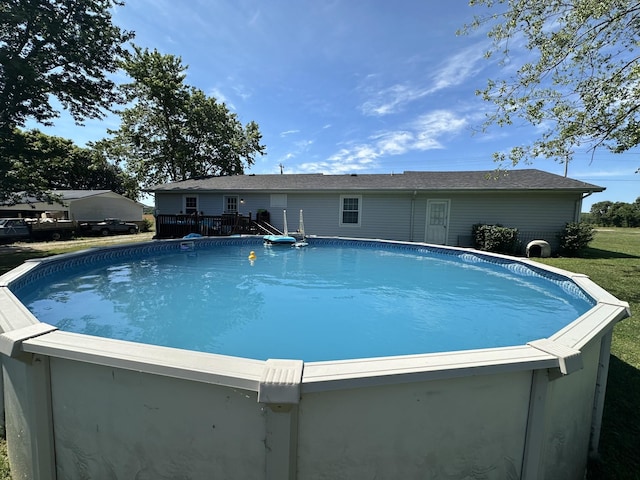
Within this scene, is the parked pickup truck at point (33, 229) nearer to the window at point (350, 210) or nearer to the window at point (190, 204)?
the window at point (190, 204)

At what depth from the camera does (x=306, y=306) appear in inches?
211

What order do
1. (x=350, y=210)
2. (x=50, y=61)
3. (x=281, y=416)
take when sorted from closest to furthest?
1. (x=281, y=416)
2. (x=50, y=61)
3. (x=350, y=210)

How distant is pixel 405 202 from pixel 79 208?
26513 mm

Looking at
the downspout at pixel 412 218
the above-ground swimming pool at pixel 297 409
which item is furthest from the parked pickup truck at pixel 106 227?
the above-ground swimming pool at pixel 297 409

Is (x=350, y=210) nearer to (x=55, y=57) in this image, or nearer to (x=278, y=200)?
(x=278, y=200)

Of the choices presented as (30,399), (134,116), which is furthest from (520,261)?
(134,116)

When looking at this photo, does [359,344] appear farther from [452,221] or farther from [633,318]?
[452,221]

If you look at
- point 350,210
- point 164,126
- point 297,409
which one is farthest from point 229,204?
point 297,409

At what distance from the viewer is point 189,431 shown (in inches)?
57.4

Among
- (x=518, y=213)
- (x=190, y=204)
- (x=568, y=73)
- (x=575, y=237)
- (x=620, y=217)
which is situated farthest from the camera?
(x=620, y=217)

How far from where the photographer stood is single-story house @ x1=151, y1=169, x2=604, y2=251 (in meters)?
12.8

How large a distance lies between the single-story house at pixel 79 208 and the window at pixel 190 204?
490 inches

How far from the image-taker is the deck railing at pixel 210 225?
15266 mm

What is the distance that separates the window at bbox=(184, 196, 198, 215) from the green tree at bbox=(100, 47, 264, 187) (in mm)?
10442
